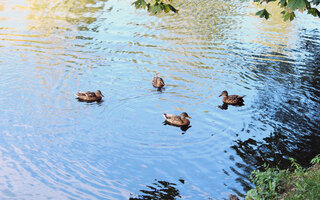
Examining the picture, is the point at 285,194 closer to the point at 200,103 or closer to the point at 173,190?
the point at 173,190

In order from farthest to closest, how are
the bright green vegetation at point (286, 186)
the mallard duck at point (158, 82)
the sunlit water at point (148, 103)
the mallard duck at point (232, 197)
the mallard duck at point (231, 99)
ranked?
the mallard duck at point (158, 82) → the mallard duck at point (231, 99) → the sunlit water at point (148, 103) → the mallard duck at point (232, 197) → the bright green vegetation at point (286, 186)

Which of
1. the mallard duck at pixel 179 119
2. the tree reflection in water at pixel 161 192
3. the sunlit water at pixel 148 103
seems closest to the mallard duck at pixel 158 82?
the sunlit water at pixel 148 103

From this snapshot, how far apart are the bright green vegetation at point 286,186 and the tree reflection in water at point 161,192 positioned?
5.59ft

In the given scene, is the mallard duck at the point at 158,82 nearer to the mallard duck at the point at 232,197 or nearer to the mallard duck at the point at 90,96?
the mallard duck at the point at 90,96

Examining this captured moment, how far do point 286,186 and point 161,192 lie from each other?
9.07ft

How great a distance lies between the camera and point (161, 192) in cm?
877

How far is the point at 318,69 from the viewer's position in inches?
645

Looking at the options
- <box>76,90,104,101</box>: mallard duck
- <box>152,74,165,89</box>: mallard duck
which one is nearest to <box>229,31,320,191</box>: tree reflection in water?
<box>152,74,165,89</box>: mallard duck

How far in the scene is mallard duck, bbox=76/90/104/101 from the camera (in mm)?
13297

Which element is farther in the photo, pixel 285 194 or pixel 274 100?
pixel 274 100

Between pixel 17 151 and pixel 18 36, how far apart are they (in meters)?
10.7

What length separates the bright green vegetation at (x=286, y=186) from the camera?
738 centimetres

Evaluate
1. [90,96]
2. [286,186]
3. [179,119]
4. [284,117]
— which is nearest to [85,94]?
[90,96]

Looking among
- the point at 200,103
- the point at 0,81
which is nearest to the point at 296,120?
the point at 200,103
